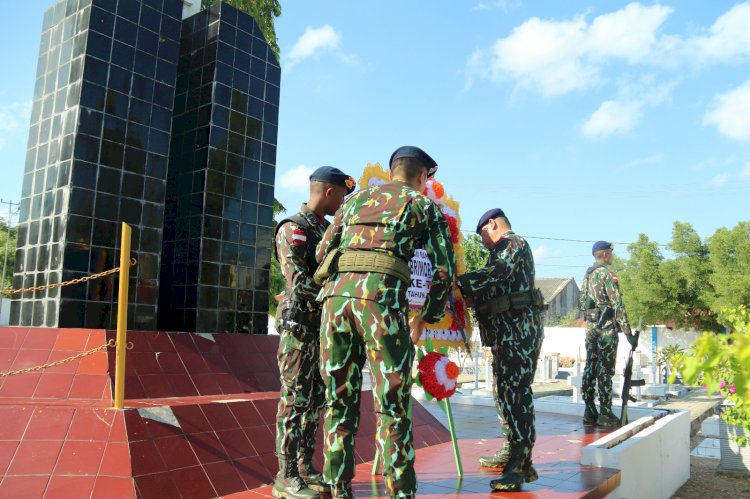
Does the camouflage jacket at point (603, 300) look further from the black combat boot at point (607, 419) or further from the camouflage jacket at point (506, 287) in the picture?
the camouflage jacket at point (506, 287)

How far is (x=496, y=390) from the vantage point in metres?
4.16

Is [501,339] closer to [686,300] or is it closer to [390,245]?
[390,245]

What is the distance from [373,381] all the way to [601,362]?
4.53 meters

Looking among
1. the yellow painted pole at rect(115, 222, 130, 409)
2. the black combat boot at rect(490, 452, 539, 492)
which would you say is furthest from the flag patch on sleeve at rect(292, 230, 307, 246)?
the black combat boot at rect(490, 452, 539, 492)

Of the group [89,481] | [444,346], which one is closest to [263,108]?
[444,346]

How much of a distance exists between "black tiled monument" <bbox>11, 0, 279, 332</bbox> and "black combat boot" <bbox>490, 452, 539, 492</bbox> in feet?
11.2

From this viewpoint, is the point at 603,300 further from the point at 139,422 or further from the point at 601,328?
the point at 139,422

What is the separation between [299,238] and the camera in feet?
11.4

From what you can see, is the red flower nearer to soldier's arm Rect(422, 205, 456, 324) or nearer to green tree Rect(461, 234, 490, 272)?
soldier's arm Rect(422, 205, 456, 324)

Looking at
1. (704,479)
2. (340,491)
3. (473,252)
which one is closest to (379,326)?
(340,491)

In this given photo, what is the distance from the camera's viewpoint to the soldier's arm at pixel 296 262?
11.1 ft

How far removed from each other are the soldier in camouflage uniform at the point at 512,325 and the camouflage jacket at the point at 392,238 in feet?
3.86

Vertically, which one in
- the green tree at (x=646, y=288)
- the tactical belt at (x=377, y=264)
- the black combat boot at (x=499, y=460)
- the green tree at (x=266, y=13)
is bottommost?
the black combat boot at (x=499, y=460)

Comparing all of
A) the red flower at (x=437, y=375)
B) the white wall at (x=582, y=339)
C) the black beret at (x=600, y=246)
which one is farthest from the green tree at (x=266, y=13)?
the white wall at (x=582, y=339)
